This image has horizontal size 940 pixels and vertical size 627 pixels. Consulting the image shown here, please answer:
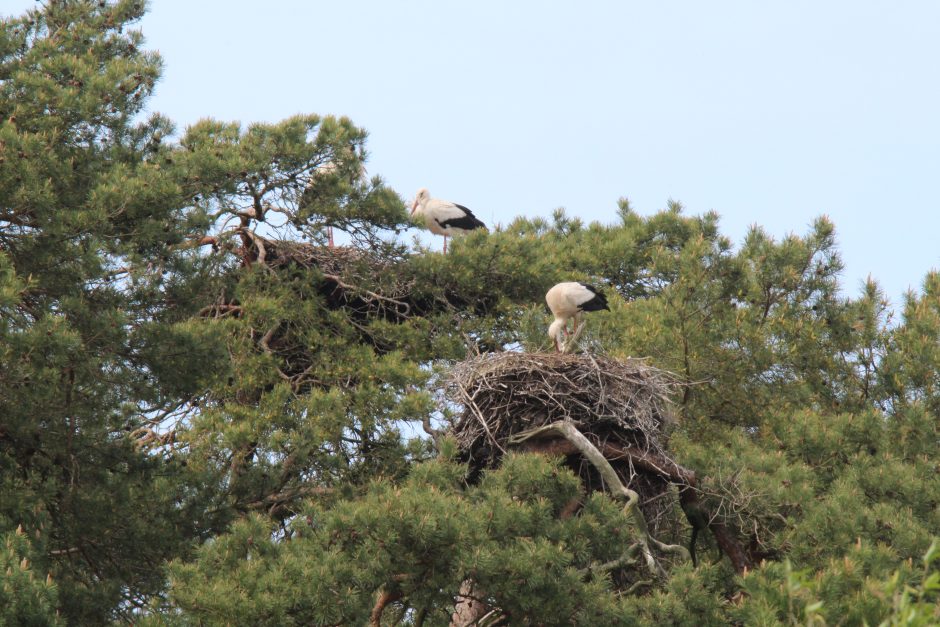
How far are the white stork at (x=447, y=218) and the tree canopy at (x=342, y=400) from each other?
105 inches

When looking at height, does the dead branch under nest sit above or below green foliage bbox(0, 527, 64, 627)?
above

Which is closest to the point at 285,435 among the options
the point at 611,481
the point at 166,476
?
the point at 166,476

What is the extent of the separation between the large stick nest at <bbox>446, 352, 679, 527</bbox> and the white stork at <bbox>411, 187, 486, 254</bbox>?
633 cm

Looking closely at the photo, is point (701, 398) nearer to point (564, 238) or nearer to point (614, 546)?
point (614, 546)

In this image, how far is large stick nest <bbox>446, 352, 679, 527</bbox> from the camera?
9.18 metres

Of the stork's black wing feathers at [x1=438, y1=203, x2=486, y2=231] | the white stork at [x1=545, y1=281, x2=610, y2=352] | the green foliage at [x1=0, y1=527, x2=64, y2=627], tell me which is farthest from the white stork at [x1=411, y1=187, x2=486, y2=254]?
the green foliage at [x1=0, y1=527, x2=64, y2=627]

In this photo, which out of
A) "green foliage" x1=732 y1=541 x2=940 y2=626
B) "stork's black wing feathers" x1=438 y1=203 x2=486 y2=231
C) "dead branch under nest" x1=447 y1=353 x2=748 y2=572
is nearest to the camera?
"green foliage" x1=732 y1=541 x2=940 y2=626

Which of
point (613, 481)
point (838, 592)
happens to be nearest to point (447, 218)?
point (613, 481)

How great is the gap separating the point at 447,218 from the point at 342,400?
511 centimetres

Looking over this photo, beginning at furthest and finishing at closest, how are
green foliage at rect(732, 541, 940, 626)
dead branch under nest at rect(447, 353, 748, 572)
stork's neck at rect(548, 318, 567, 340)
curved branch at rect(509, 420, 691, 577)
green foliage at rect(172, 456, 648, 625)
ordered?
1. stork's neck at rect(548, 318, 567, 340)
2. dead branch under nest at rect(447, 353, 748, 572)
3. curved branch at rect(509, 420, 691, 577)
4. green foliage at rect(172, 456, 648, 625)
5. green foliage at rect(732, 541, 940, 626)

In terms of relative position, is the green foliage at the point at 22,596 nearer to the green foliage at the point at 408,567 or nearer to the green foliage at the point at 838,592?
the green foliage at the point at 408,567

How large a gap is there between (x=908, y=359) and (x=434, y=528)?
5326mm

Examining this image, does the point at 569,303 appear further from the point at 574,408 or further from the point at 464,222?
the point at 464,222

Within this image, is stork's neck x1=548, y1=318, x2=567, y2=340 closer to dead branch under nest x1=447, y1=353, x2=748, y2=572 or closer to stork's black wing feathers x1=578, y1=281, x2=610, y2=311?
stork's black wing feathers x1=578, y1=281, x2=610, y2=311
